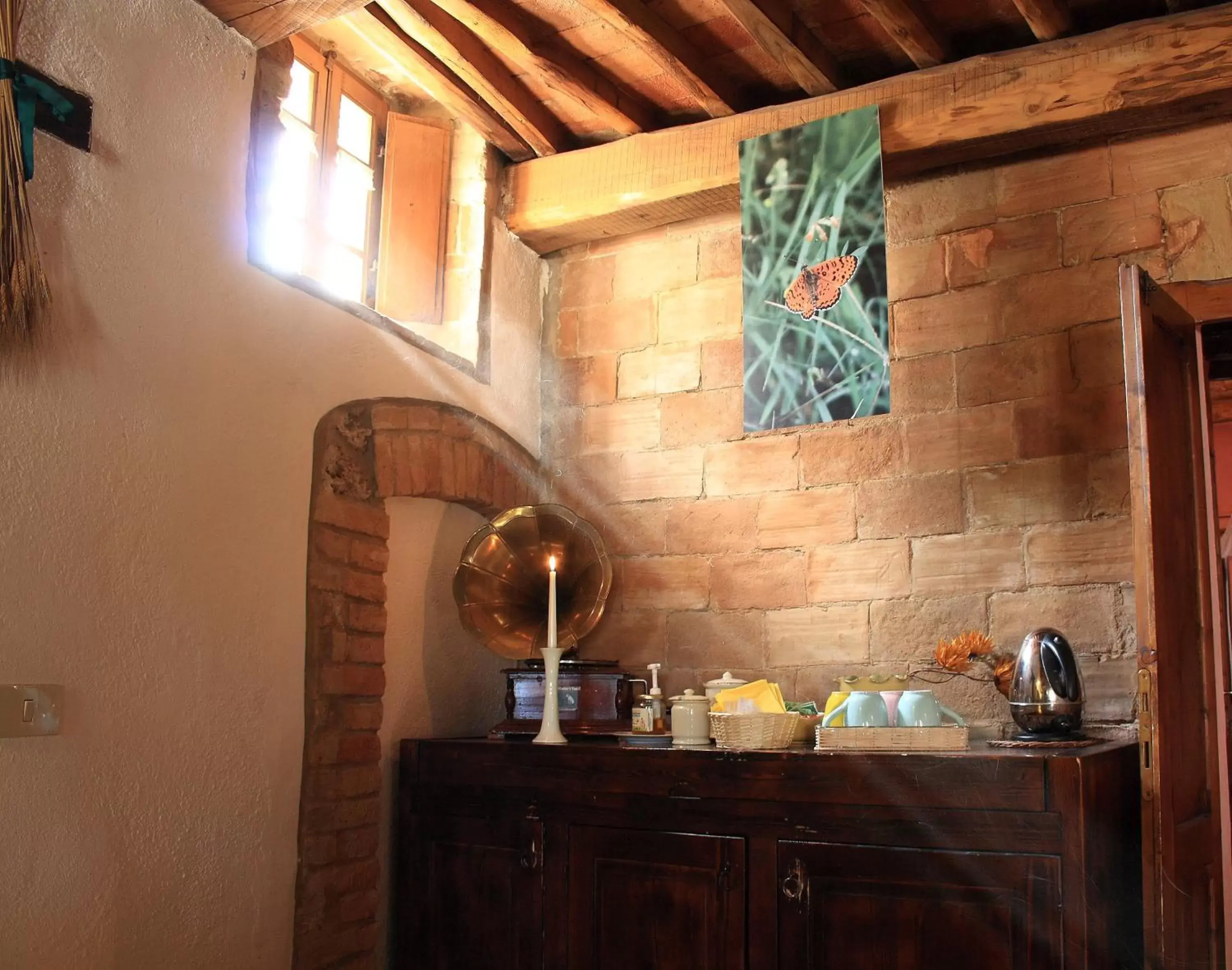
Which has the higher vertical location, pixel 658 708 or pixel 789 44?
pixel 789 44

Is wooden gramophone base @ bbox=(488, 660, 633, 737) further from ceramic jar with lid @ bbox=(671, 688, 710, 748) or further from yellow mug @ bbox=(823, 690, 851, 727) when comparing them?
yellow mug @ bbox=(823, 690, 851, 727)

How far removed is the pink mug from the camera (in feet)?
Answer: 9.93

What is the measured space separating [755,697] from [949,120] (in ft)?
6.11

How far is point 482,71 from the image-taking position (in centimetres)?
376

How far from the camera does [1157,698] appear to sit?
9.17 ft

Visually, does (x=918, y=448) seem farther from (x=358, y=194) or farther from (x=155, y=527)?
(x=155, y=527)

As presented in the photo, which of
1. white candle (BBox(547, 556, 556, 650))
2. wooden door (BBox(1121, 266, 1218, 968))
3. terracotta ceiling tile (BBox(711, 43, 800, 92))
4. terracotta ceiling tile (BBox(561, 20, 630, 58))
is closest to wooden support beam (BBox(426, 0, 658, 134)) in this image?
terracotta ceiling tile (BBox(561, 20, 630, 58))

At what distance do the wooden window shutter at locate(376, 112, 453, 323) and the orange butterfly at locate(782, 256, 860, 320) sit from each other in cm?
125

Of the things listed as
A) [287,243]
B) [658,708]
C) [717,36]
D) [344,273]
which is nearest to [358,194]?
[344,273]

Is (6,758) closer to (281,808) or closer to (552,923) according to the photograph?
(281,808)

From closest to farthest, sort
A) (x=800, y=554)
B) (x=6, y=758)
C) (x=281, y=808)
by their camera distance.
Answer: (x=6, y=758), (x=281, y=808), (x=800, y=554)

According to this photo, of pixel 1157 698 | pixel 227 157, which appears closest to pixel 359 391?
pixel 227 157

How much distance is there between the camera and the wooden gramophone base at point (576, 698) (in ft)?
11.9

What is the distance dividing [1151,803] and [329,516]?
2.26 metres
